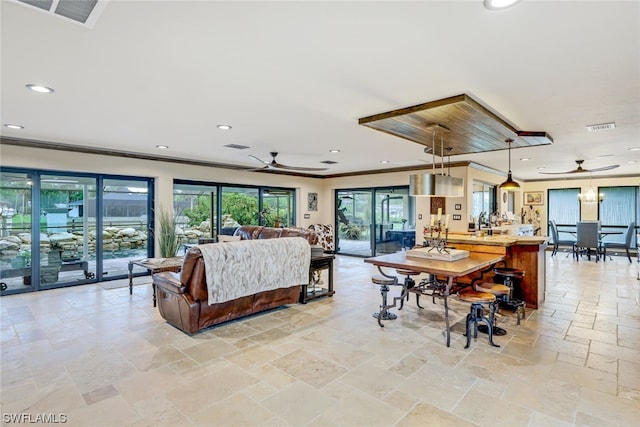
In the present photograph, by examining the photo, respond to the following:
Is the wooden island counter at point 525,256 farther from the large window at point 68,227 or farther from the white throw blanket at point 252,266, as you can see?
the large window at point 68,227

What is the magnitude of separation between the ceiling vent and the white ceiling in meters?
0.05

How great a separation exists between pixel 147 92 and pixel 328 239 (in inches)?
283

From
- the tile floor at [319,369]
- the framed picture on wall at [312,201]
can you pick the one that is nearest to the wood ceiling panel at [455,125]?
the tile floor at [319,369]

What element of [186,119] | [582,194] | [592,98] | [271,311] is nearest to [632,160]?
[582,194]

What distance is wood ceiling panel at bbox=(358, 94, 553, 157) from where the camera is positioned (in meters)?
3.27

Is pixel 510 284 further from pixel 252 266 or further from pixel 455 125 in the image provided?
pixel 252 266

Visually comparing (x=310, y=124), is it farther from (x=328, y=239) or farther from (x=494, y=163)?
(x=328, y=239)

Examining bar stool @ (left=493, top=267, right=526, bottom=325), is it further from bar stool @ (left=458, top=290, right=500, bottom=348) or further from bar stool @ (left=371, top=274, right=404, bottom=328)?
bar stool @ (left=371, top=274, right=404, bottom=328)

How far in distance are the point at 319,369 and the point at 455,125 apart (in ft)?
9.84

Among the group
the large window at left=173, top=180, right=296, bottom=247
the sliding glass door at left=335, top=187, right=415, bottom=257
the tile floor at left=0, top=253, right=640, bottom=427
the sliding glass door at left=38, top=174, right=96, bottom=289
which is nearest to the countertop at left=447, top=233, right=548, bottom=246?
the tile floor at left=0, top=253, right=640, bottom=427

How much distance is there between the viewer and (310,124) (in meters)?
4.14

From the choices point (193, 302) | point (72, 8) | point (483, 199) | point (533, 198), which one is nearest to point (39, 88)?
point (72, 8)

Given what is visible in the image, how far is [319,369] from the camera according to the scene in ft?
9.40

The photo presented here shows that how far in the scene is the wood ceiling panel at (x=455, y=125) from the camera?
129 inches
